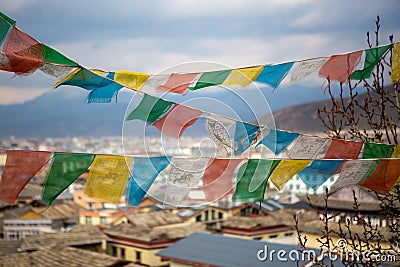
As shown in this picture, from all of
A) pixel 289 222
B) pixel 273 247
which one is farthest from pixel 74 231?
pixel 273 247

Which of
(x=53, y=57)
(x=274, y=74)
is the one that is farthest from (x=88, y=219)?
(x=53, y=57)

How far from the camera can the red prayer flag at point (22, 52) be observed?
4.31m

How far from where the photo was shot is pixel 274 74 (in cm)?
520

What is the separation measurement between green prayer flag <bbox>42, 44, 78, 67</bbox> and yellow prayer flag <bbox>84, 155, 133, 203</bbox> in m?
1.07

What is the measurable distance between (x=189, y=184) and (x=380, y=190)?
1.58m

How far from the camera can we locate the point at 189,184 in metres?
4.20

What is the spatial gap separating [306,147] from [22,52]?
2.76 m

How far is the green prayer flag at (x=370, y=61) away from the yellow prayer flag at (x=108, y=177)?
2.49 metres

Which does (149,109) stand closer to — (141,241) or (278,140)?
(278,140)

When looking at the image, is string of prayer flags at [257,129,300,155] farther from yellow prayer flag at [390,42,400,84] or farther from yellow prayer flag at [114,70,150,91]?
yellow prayer flag at [114,70,150,91]

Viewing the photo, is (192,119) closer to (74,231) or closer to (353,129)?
(353,129)

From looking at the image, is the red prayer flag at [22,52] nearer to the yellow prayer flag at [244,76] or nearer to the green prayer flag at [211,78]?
the green prayer flag at [211,78]

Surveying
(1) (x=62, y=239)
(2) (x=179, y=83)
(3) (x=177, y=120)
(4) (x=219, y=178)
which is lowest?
(1) (x=62, y=239)

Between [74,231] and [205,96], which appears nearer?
[205,96]
